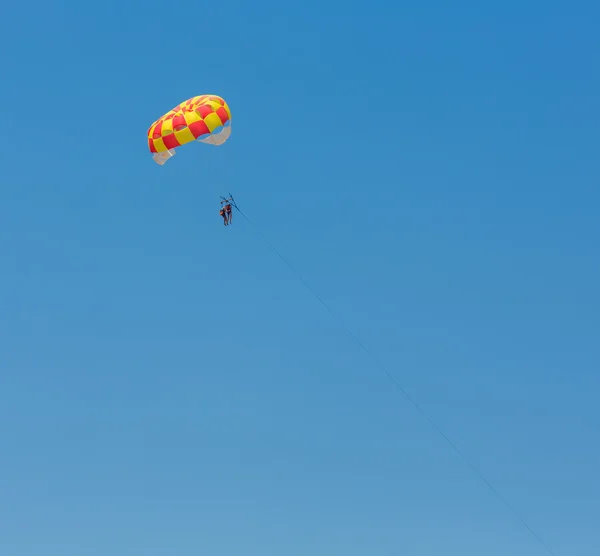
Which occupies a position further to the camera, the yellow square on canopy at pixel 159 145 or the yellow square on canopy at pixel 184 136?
the yellow square on canopy at pixel 159 145

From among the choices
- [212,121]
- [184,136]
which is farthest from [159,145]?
[212,121]

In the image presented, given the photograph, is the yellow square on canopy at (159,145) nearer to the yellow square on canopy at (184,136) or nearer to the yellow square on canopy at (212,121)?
the yellow square on canopy at (184,136)

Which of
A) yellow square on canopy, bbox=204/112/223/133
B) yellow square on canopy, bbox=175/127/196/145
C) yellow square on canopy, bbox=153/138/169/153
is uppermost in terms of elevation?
yellow square on canopy, bbox=204/112/223/133

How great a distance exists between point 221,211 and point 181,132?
14.7 ft

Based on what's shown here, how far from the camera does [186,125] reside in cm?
6091

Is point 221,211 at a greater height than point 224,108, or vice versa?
point 224,108

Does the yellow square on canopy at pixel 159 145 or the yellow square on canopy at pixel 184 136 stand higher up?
the yellow square on canopy at pixel 184 136

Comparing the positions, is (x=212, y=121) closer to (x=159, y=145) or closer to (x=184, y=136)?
(x=184, y=136)

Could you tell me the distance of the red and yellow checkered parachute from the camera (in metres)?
60.9

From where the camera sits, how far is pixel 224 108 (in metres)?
A: 62.0

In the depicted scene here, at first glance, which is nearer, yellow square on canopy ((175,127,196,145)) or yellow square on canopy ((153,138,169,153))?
yellow square on canopy ((175,127,196,145))

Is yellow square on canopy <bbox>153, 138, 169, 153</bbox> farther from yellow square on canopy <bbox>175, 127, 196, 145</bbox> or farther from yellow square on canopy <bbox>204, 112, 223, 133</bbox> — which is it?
yellow square on canopy <bbox>204, 112, 223, 133</bbox>

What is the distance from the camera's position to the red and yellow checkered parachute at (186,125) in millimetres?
60906

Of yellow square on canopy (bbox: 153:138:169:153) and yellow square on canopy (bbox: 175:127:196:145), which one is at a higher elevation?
yellow square on canopy (bbox: 175:127:196:145)
